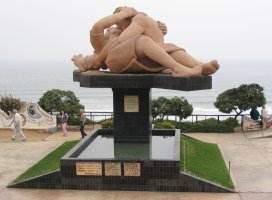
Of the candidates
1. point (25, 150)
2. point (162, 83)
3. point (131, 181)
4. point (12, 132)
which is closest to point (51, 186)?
point (131, 181)

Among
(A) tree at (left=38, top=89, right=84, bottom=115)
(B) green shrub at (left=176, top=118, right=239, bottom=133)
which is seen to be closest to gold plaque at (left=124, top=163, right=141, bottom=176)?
(B) green shrub at (left=176, top=118, right=239, bottom=133)

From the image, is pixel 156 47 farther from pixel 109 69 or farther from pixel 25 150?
pixel 25 150

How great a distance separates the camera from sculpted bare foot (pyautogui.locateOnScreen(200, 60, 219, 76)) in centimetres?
1365

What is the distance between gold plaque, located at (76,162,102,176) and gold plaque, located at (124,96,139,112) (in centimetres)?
294

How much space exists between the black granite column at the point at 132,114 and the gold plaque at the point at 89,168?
2.69m

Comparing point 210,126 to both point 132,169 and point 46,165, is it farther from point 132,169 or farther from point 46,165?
point 132,169

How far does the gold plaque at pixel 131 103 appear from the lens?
1559cm

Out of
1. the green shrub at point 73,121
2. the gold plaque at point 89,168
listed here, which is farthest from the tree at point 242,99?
the gold plaque at point 89,168

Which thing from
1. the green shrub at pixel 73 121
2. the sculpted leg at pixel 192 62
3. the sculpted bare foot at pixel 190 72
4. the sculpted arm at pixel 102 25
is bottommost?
the green shrub at pixel 73 121

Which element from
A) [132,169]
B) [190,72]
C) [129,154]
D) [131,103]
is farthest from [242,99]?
[132,169]

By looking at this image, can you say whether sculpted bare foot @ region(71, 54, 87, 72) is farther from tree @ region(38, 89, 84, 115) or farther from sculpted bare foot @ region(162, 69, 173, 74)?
tree @ region(38, 89, 84, 115)

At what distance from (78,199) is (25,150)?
21.0 feet

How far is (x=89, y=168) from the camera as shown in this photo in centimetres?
1312

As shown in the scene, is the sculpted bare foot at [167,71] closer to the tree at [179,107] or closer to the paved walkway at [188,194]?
the paved walkway at [188,194]
